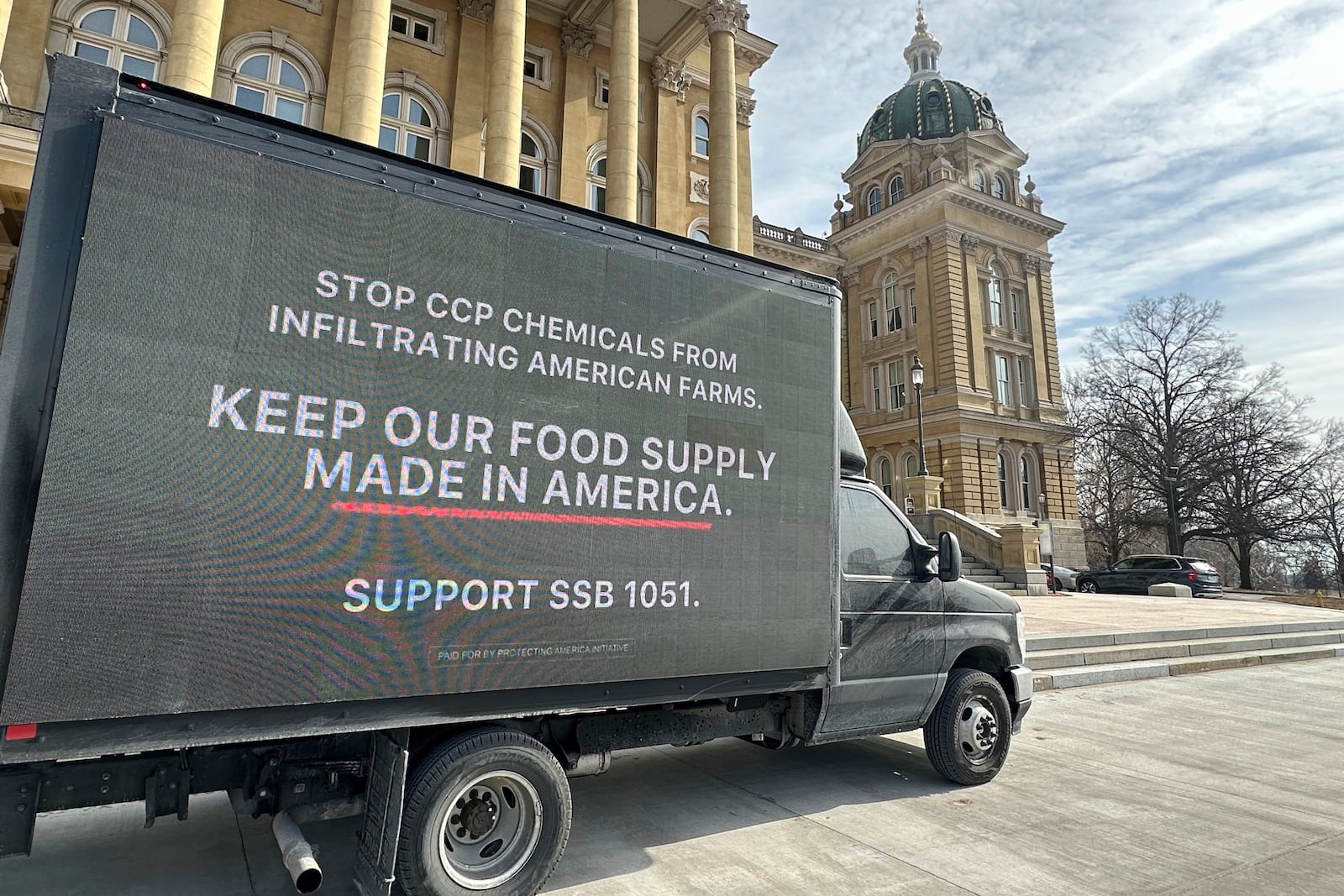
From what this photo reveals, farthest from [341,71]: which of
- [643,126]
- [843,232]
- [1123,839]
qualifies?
[843,232]

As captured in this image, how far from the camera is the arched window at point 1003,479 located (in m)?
38.0

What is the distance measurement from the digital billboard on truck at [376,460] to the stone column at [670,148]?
1949cm

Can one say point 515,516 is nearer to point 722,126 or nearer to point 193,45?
point 193,45

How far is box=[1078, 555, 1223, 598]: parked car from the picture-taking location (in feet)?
87.5

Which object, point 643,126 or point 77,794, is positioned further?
point 643,126

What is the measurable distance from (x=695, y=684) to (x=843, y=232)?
44.2 metres

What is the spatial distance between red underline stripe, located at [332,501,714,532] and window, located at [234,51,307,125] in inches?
697

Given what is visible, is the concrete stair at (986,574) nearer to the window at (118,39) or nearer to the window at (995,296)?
the window at (995,296)

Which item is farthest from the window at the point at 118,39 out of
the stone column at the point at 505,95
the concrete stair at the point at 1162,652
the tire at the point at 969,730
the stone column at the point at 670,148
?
the concrete stair at the point at 1162,652

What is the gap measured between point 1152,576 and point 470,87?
29.5m

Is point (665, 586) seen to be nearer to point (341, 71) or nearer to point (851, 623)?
point (851, 623)

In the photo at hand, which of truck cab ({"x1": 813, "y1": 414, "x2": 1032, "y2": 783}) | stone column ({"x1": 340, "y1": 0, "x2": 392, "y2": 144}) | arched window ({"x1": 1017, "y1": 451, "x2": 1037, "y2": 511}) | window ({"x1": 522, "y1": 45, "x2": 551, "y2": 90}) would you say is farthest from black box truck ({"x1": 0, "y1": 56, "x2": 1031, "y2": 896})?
arched window ({"x1": 1017, "y1": 451, "x2": 1037, "y2": 511})

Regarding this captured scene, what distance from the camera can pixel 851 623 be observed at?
5.15 meters

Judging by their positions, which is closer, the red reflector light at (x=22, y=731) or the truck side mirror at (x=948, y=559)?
the red reflector light at (x=22, y=731)
